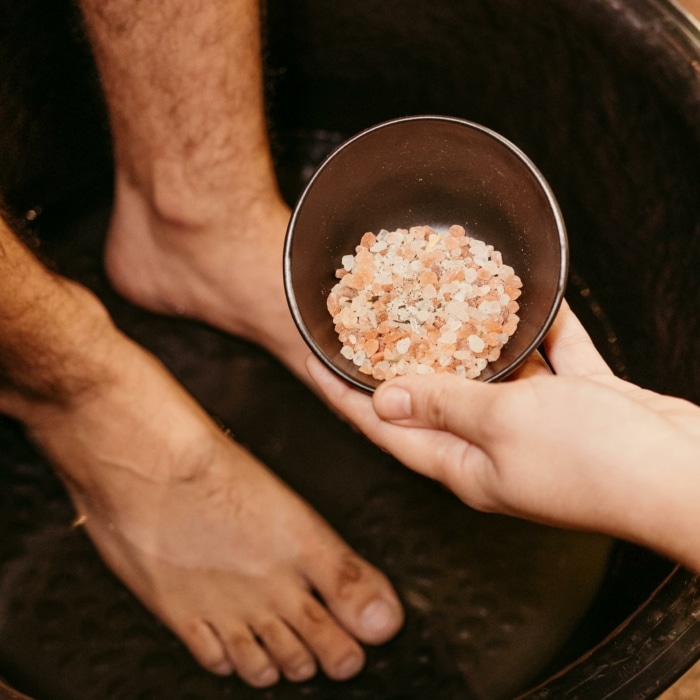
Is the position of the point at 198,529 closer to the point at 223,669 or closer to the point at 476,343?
the point at 223,669

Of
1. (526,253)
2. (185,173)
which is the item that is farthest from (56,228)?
(526,253)

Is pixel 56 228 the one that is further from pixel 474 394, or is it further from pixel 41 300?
pixel 474 394

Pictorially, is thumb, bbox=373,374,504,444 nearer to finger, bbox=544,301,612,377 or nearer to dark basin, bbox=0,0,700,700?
finger, bbox=544,301,612,377

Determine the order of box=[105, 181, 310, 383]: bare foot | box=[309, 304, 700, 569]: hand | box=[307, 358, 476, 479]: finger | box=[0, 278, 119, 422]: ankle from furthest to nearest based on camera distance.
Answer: box=[105, 181, 310, 383]: bare foot → box=[0, 278, 119, 422]: ankle → box=[307, 358, 476, 479]: finger → box=[309, 304, 700, 569]: hand

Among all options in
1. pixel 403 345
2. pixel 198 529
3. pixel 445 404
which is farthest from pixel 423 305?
pixel 198 529

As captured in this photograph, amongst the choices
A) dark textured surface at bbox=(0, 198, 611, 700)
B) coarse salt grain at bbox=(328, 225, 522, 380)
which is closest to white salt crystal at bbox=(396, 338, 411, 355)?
coarse salt grain at bbox=(328, 225, 522, 380)

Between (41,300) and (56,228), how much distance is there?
32 centimetres

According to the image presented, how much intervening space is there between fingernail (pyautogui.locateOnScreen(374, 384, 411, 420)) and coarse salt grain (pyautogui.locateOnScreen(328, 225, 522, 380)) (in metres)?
0.07

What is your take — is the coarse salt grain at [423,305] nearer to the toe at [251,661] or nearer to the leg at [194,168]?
the leg at [194,168]

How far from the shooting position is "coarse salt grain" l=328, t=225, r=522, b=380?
1.85 ft

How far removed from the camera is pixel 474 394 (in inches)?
17.4

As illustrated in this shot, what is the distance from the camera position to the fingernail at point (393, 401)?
48 cm

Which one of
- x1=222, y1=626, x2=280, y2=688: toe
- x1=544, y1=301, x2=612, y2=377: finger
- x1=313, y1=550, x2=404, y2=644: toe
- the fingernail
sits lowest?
x1=222, y1=626, x2=280, y2=688: toe

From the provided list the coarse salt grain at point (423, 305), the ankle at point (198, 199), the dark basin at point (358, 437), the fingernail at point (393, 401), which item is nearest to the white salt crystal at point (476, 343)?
the coarse salt grain at point (423, 305)
